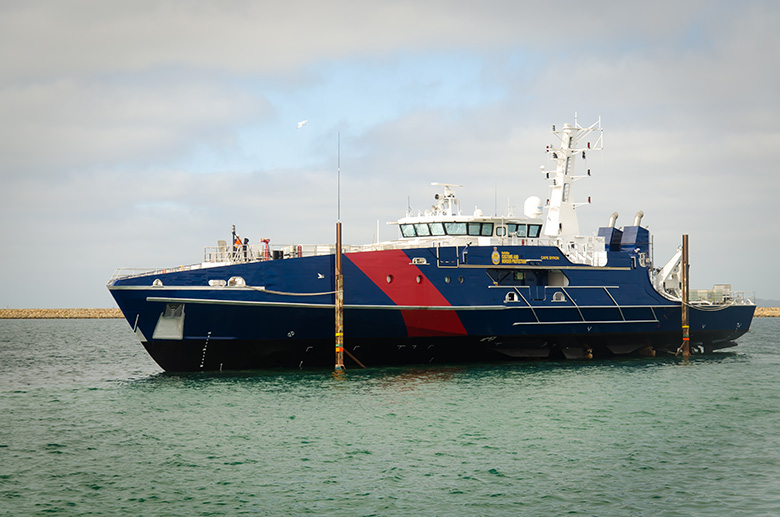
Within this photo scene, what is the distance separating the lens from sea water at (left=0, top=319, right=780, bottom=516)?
1289 centimetres

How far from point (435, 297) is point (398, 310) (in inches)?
64.3

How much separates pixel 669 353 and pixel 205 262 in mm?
21760

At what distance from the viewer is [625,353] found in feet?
109

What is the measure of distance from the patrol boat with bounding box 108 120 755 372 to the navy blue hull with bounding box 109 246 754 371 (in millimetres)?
41

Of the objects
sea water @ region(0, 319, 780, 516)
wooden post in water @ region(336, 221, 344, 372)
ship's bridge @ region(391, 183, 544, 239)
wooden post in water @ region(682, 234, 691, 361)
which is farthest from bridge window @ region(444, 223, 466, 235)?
wooden post in water @ region(682, 234, 691, 361)

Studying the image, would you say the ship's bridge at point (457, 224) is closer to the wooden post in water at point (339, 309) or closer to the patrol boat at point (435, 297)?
the patrol boat at point (435, 297)

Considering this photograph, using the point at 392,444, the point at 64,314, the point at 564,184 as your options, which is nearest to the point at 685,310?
the point at 564,184

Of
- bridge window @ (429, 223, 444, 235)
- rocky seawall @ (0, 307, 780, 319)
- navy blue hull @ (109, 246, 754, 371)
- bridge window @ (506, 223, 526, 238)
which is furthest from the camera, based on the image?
rocky seawall @ (0, 307, 780, 319)

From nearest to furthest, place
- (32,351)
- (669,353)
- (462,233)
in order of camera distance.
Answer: (462,233), (669,353), (32,351)

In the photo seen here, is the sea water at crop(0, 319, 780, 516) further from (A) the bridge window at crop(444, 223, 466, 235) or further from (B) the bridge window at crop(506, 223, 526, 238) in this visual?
(B) the bridge window at crop(506, 223, 526, 238)

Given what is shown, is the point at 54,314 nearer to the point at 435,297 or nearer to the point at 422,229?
the point at 422,229

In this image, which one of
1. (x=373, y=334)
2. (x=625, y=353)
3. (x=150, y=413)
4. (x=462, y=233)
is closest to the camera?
(x=150, y=413)

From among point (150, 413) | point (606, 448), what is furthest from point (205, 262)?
point (606, 448)

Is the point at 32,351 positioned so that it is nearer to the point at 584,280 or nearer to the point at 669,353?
the point at 584,280
